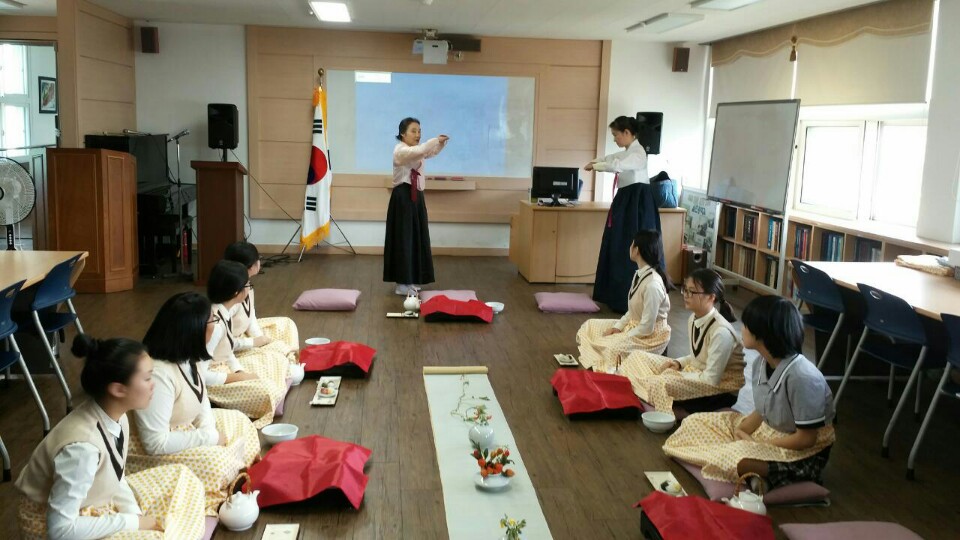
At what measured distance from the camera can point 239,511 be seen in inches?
115

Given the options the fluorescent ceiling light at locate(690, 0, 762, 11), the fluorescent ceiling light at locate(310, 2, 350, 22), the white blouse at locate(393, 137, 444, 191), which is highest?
the fluorescent ceiling light at locate(310, 2, 350, 22)

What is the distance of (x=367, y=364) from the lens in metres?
4.75

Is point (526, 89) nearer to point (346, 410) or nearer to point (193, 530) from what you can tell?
point (346, 410)

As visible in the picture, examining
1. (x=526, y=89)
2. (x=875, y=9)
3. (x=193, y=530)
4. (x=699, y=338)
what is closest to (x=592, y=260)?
(x=526, y=89)

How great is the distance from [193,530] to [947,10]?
5438 mm

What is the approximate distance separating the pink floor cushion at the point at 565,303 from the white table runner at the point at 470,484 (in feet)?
6.72

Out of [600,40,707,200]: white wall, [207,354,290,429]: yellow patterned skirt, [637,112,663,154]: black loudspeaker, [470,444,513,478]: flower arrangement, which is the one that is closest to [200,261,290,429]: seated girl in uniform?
[207,354,290,429]: yellow patterned skirt

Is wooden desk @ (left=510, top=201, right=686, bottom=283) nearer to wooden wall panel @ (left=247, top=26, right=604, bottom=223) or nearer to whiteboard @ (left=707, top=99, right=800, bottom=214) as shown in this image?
whiteboard @ (left=707, top=99, right=800, bottom=214)

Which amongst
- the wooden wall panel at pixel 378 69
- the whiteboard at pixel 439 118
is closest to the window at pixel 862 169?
the wooden wall panel at pixel 378 69

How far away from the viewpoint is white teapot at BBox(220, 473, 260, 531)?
9.57ft

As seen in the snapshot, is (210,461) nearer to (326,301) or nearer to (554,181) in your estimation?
(326,301)

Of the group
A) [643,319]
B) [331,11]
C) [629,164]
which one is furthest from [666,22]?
[643,319]

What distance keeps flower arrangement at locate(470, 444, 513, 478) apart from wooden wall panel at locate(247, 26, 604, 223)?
588cm

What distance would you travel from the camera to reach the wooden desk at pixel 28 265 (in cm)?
399
